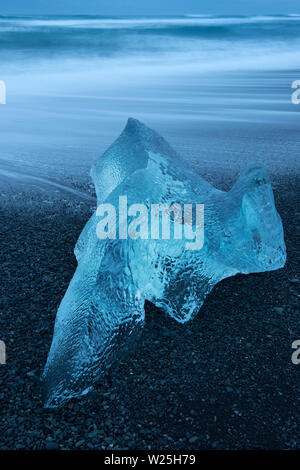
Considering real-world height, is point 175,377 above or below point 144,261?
below

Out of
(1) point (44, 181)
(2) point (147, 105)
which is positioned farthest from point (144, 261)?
(2) point (147, 105)

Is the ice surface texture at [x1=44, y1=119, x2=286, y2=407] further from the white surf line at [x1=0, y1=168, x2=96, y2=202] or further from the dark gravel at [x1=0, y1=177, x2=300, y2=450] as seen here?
the white surf line at [x1=0, y1=168, x2=96, y2=202]

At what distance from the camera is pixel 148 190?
5.85ft

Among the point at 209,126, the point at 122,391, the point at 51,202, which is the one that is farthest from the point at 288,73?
the point at 122,391

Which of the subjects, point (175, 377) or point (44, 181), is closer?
point (175, 377)

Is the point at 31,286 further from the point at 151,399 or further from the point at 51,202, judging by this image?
the point at 51,202

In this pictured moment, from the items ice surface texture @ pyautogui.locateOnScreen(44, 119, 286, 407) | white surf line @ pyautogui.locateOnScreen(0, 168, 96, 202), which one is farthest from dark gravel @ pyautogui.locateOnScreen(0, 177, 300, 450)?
white surf line @ pyautogui.locateOnScreen(0, 168, 96, 202)

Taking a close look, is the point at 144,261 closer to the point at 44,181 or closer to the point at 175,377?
the point at 175,377

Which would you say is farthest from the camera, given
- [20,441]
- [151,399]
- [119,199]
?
[119,199]

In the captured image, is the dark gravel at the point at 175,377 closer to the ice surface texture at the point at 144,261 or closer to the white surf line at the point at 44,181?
the ice surface texture at the point at 144,261

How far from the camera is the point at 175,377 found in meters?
1.51

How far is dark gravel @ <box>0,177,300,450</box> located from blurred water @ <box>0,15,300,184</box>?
1782mm

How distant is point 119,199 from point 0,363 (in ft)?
2.32

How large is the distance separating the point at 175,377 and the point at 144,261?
1.38ft
